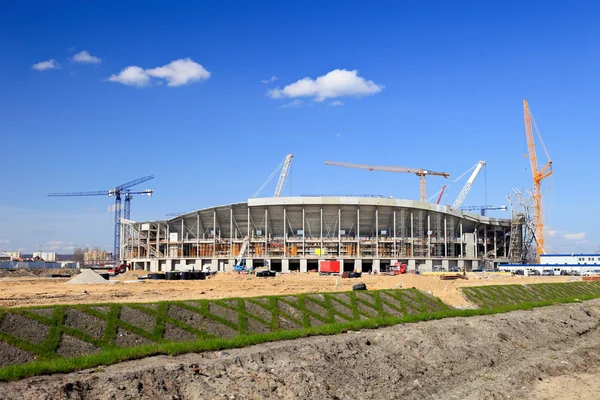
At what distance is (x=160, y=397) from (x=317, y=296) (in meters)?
18.0

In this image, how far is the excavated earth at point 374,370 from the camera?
57.6 feet

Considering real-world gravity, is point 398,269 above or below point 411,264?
below

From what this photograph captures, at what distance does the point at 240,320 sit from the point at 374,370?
7.49m

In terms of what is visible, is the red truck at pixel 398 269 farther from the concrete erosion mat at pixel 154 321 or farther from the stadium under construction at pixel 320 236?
the concrete erosion mat at pixel 154 321

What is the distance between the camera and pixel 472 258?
162 meters

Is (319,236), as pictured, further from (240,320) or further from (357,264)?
(240,320)

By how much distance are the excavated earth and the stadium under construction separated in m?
112

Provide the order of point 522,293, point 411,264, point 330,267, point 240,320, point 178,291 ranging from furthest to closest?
point 411,264, point 330,267, point 178,291, point 522,293, point 240,320

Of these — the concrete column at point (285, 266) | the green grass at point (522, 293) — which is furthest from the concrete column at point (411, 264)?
the green grass at point (522, 293)

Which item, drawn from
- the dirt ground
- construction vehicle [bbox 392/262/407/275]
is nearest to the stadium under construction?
construction vehicle [bbox 392/262/407/275]

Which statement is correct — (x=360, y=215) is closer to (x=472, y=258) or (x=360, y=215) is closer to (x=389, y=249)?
(x=389, y=249)

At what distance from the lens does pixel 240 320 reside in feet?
91.8

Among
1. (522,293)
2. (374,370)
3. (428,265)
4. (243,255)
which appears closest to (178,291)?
(522,293)

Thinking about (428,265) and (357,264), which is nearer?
(357,264)
